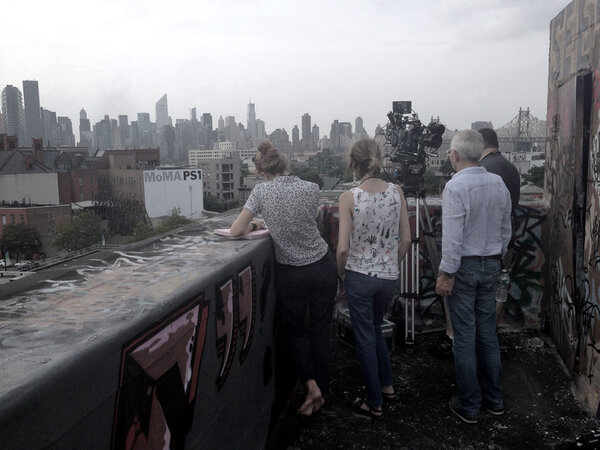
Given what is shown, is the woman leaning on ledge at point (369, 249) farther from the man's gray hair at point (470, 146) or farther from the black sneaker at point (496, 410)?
the black sneaker at point (496, 410)

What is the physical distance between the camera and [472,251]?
2.99m

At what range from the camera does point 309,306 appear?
3.00 meters

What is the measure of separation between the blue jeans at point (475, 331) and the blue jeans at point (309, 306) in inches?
31.1

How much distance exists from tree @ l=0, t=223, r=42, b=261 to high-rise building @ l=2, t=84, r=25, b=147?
125 m

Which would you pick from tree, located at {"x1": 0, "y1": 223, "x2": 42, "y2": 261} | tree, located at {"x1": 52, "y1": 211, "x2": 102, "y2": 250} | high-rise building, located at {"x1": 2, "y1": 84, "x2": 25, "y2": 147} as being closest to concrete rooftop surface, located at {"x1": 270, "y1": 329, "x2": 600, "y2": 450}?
tree, located at {"x1": 52, "y1": 211, "x2": 102, "y2": 250}

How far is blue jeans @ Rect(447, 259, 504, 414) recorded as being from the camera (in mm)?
3023

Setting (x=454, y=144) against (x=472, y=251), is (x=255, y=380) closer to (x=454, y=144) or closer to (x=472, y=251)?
(x=472, y=251)

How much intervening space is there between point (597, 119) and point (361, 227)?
5.28 ft

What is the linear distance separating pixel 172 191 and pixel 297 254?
234 ft

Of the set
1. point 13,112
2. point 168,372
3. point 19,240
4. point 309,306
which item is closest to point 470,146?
point 309,306

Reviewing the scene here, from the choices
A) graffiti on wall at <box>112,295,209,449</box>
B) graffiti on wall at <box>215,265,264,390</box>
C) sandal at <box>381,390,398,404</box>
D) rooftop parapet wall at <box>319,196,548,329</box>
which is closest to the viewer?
graffiti on wall at <box>112,295,209,449</box>

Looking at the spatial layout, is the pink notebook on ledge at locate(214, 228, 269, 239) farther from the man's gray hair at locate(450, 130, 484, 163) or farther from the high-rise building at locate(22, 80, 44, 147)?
the high-rise building at locate(22, 80, 44, 147)

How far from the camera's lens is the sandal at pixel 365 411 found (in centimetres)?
305

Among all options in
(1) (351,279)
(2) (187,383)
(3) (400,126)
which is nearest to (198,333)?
(2) (187,383)
